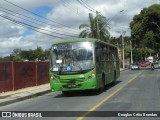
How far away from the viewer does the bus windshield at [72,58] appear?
67.8 feet

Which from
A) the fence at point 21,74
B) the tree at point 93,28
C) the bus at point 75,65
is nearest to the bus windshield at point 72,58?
the bus at point 75,65

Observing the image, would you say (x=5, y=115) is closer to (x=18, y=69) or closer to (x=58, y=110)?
(x=58, y=110)

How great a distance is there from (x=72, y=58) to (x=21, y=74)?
7565mm

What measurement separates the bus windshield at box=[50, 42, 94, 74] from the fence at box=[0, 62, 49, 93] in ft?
14.3

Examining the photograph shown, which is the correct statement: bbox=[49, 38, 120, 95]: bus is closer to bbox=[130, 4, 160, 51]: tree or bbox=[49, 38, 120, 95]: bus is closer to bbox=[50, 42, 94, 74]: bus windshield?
bbox=[50, 42, 94, 74]: bus windshield

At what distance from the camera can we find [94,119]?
12.3 meters

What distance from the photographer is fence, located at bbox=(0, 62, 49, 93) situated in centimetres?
2436

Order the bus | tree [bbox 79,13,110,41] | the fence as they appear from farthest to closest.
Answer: tree [bbox 79,13,110,41] → the fence → the bus

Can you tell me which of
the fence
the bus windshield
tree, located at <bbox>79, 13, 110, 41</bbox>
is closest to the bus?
the bus windshield

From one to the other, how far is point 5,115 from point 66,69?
7.39m

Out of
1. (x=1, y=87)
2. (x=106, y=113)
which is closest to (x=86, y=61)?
(x=1, y=87)

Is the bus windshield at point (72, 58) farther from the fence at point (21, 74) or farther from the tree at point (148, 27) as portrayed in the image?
the tree at point (148, 27)

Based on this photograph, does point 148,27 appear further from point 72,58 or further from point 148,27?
point 72,58

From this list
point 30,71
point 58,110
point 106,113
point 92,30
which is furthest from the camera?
point 92,30
